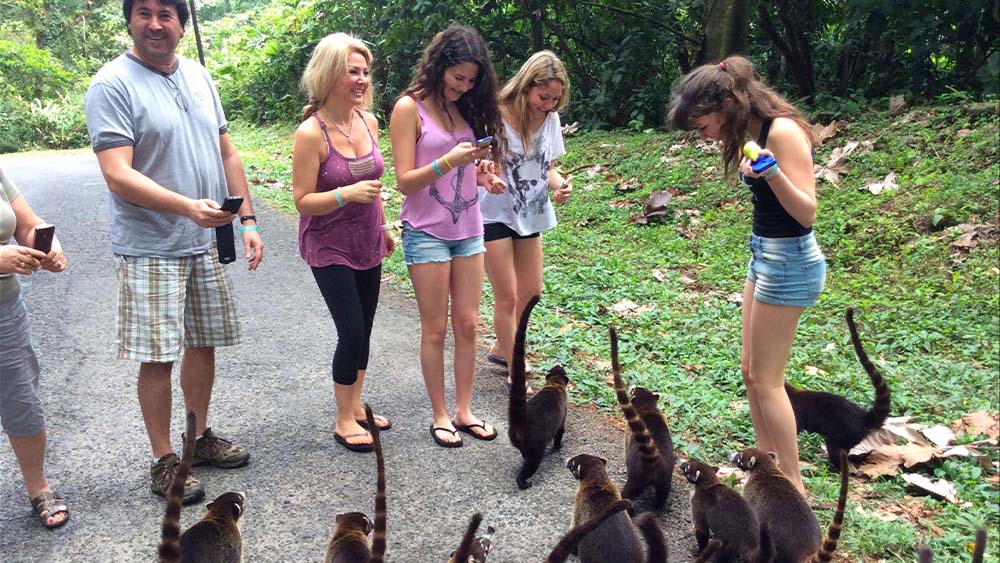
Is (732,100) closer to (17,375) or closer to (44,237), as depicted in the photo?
(44,237)

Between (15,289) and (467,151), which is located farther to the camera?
(467,151)

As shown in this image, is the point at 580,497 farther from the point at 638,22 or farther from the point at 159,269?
the point at 638,22

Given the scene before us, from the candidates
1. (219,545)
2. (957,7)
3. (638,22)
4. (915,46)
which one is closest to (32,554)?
(219,545)

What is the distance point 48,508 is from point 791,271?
3.05 meters

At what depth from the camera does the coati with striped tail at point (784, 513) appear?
2.41m

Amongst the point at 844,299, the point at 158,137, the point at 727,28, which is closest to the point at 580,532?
the point at 158,137

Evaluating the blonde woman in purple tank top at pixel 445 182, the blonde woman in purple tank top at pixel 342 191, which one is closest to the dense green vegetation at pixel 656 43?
the blonde woman in purple tank top at pixel 445 182

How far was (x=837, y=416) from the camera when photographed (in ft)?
11.1

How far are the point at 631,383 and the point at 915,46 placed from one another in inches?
210

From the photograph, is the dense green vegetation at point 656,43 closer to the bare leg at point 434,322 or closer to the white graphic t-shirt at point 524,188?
the white graphic t-shirt at point 524,188

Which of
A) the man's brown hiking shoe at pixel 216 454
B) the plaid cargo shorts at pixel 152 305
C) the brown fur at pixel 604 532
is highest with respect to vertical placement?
the plaid cargo shorts at pixel 152 305

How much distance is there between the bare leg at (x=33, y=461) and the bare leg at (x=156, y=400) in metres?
0.38

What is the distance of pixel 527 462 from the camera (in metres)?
3.33

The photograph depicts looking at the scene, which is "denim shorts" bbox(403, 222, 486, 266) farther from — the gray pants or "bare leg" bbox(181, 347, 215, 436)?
the gray pants
